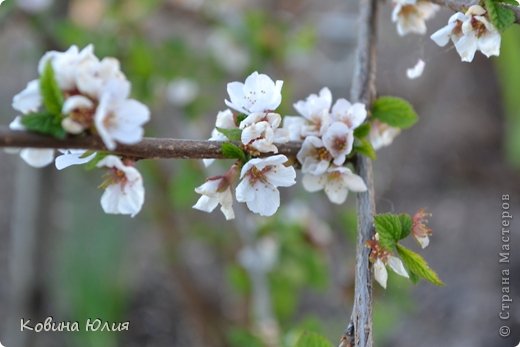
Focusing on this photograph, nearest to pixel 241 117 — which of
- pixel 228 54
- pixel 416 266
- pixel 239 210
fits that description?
pixel 416 266

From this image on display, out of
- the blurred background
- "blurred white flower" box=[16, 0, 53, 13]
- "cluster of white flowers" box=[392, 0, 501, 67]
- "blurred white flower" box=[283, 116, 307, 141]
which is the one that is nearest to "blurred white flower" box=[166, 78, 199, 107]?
the blurred background

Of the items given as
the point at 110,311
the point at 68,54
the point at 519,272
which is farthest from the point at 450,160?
the point at 68,54

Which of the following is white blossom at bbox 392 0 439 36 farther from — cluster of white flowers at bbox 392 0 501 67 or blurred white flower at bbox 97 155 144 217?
blurred white flower at bbox 97 155 144 217

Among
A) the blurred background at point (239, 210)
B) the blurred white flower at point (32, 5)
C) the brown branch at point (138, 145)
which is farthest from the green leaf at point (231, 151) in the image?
the blurred white flower at point (32, 5)

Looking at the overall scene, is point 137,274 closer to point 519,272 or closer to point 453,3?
point 519,272

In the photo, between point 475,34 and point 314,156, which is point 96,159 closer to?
point 314,156
